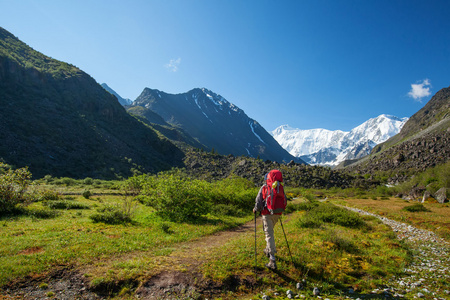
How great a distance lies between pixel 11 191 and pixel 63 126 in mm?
65066

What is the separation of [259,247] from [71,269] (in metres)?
6.28

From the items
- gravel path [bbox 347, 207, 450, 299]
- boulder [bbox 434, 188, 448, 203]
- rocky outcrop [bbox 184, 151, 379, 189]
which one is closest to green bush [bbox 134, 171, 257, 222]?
gravel path [bbox 347, 207, 450, 299]

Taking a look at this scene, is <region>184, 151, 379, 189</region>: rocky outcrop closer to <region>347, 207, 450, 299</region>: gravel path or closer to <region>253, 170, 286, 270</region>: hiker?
<region>347, 207, 450, 299</region>: gravel path

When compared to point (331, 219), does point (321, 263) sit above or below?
below

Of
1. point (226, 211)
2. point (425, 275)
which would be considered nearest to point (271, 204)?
point (425, 275)

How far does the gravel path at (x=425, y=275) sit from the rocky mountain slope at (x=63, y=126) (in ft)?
203

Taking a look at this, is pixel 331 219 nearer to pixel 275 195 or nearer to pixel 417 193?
pixel 275 195

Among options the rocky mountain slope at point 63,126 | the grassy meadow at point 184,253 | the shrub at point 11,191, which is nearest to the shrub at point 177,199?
the grassy meadow at point 184,253

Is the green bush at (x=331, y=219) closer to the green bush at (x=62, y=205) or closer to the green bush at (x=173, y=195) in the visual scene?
the green bush at (x=173, y=195)

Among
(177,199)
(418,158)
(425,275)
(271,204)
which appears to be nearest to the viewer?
(425,275)

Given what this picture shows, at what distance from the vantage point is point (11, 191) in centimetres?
1279

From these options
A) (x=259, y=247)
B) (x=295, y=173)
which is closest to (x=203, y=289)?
(x=259, y=247)

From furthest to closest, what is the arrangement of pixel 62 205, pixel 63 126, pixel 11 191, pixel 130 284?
1. pixel 63 126
2. pixel 62 205
3. pixel 11 191
4. pixel 130 284

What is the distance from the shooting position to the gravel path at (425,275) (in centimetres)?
571
